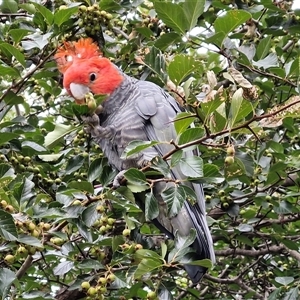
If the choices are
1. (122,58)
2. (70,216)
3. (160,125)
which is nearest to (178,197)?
(70,216)

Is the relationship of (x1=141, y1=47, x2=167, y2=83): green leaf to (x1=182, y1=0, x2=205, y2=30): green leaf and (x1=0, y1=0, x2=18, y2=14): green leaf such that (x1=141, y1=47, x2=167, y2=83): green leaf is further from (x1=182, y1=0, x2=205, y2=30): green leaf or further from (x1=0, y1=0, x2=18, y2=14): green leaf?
(x1=0, y1=0, x2=18, y2=14): green leaf

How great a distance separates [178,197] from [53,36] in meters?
0.88

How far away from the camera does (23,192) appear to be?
1708 mm

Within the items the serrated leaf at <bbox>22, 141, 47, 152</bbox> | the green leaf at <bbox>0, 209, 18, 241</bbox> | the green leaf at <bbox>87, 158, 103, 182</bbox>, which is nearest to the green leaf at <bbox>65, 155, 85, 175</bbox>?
the serrated leaf at <bbox>22, 141, 47, 152</bbox>

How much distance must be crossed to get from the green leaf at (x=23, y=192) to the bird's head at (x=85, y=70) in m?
0.66

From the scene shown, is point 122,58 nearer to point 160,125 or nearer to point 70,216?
point 160,125

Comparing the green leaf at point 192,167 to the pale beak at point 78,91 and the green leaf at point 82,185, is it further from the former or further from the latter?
the pale beak at point 78,91

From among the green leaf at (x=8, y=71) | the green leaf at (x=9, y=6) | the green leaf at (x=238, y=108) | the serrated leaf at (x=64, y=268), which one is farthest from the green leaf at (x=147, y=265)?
the green leaf at (x=9, y=6)

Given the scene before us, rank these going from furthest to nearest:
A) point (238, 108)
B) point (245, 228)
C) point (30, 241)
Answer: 1. point (245, 228)
2. point (30, 241)
3. point (238, 108)

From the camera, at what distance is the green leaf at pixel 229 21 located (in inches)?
75.6

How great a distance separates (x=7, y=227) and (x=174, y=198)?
1.63ft

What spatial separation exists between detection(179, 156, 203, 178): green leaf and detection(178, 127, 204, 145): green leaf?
0.23ft

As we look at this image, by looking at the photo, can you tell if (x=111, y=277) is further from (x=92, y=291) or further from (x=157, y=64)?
(x=157, y=64)

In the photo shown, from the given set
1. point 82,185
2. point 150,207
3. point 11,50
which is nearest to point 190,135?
point 150,207
